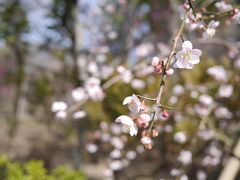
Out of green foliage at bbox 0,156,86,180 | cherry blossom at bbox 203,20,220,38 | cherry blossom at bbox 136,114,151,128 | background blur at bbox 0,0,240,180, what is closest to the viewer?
cherry blossom at bbox 136,114,151,128

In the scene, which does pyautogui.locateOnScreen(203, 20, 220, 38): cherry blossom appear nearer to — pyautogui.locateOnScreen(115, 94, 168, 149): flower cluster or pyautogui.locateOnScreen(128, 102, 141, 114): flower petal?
pyautogui.locateOnScreen(115, 94, 168, 149): flower cluster

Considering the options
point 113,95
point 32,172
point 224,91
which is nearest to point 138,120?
point 32,172

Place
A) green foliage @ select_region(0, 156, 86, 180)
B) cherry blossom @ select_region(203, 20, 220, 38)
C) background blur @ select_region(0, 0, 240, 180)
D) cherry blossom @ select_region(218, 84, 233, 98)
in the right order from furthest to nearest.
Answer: cherry blossom @ select_region(218, 84, 233, 98)
background blur @ select_region(0, 0, 240, 180)
green foliage @ select_region(0, 156, 86, 180)
cherry blossom @ select_region(203, 20, 220, 38)

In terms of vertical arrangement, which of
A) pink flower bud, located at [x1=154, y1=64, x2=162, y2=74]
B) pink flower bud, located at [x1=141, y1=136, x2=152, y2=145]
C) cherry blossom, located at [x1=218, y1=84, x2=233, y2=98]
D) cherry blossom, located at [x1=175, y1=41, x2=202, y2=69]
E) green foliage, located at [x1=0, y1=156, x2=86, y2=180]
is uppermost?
cherry blossom, located at [x1=218, y1=84, x2=233, y2=98]

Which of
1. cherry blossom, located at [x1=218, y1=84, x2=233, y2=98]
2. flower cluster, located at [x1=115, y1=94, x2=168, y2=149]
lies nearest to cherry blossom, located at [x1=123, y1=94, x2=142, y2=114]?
flower cluster, located at [x1=115, y1=94, x2=168, y2=149]

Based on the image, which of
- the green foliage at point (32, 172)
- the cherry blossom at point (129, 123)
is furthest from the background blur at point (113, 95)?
the cherry blossom at point (129, 123)

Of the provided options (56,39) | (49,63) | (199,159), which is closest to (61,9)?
(56,39)

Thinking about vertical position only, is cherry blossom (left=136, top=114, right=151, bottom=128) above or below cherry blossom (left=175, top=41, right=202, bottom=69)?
below
